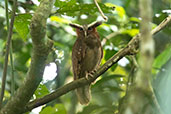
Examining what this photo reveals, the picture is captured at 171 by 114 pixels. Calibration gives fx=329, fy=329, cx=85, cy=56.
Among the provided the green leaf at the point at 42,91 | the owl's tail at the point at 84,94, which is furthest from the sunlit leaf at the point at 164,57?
the green leaf at the point at 42,91

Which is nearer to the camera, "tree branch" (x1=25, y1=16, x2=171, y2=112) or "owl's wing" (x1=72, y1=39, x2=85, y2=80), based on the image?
"tree branch" (x1=25, y1=16, x2=171, y2=112)

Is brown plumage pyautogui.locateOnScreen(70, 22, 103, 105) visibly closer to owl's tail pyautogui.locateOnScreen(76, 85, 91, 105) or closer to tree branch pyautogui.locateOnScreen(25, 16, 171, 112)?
owl's tail pyautogui.locateOnScreen(76, 85, 91, 105)

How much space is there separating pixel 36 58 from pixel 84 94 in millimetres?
1604

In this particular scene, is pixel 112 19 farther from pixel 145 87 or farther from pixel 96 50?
pixel 145 87

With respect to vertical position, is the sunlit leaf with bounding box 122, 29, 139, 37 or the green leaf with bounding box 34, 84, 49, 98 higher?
the green leaf with bounding box 34, 84, 49, 98

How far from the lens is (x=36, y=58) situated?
2.01m

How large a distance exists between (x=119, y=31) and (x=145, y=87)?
3.21 metres

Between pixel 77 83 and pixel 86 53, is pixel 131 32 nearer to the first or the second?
pixel 86 53

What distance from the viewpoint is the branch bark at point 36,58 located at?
6.02ft

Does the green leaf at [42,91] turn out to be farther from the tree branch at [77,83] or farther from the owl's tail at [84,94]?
the owl's tail at [84,94]

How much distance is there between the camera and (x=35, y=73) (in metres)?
2.06

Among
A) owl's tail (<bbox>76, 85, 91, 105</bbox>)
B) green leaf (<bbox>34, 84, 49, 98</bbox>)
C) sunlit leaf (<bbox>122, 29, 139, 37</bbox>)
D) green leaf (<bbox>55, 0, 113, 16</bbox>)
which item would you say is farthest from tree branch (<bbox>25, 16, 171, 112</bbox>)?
sunlit leaf (<bbox>122, 29, 139, 37</bbox>)

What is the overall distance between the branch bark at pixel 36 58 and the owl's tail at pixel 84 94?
134cm

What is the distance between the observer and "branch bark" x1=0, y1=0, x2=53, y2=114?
1.84m
